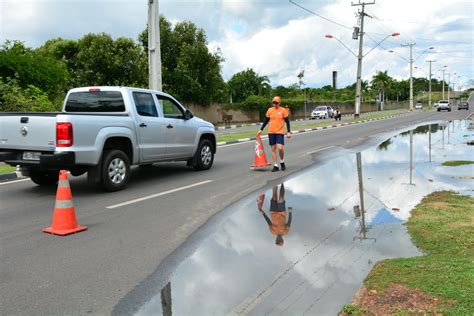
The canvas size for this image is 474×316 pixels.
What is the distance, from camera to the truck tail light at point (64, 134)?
769 cm

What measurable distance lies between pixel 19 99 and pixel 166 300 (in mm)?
18719

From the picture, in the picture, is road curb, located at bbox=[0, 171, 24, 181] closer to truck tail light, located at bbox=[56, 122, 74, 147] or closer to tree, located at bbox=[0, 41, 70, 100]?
truck tail light, located at bbox=[56, 122, 74, 147]

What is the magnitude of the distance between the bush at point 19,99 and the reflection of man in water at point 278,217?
15359mm

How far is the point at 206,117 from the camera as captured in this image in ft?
136

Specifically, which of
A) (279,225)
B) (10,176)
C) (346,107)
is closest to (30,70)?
(10,176)

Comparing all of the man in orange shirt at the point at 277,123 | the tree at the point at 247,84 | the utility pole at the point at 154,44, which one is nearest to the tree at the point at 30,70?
the utility pole at the point at 154,44

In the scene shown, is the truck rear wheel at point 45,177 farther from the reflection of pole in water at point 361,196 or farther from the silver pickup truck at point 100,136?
the reflection of pole in water at point 361,196

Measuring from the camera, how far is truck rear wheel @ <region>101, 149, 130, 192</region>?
8414mm

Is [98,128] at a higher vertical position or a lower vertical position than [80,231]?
higher

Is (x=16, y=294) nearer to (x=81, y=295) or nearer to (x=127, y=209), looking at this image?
(x=81, y=295)

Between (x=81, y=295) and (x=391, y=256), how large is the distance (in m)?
3.29

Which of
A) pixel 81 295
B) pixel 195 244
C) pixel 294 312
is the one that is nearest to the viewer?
pixel 294 312

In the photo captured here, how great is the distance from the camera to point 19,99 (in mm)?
20109

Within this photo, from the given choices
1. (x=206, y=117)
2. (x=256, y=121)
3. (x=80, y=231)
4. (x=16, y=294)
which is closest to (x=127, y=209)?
(x=80, y=231)
